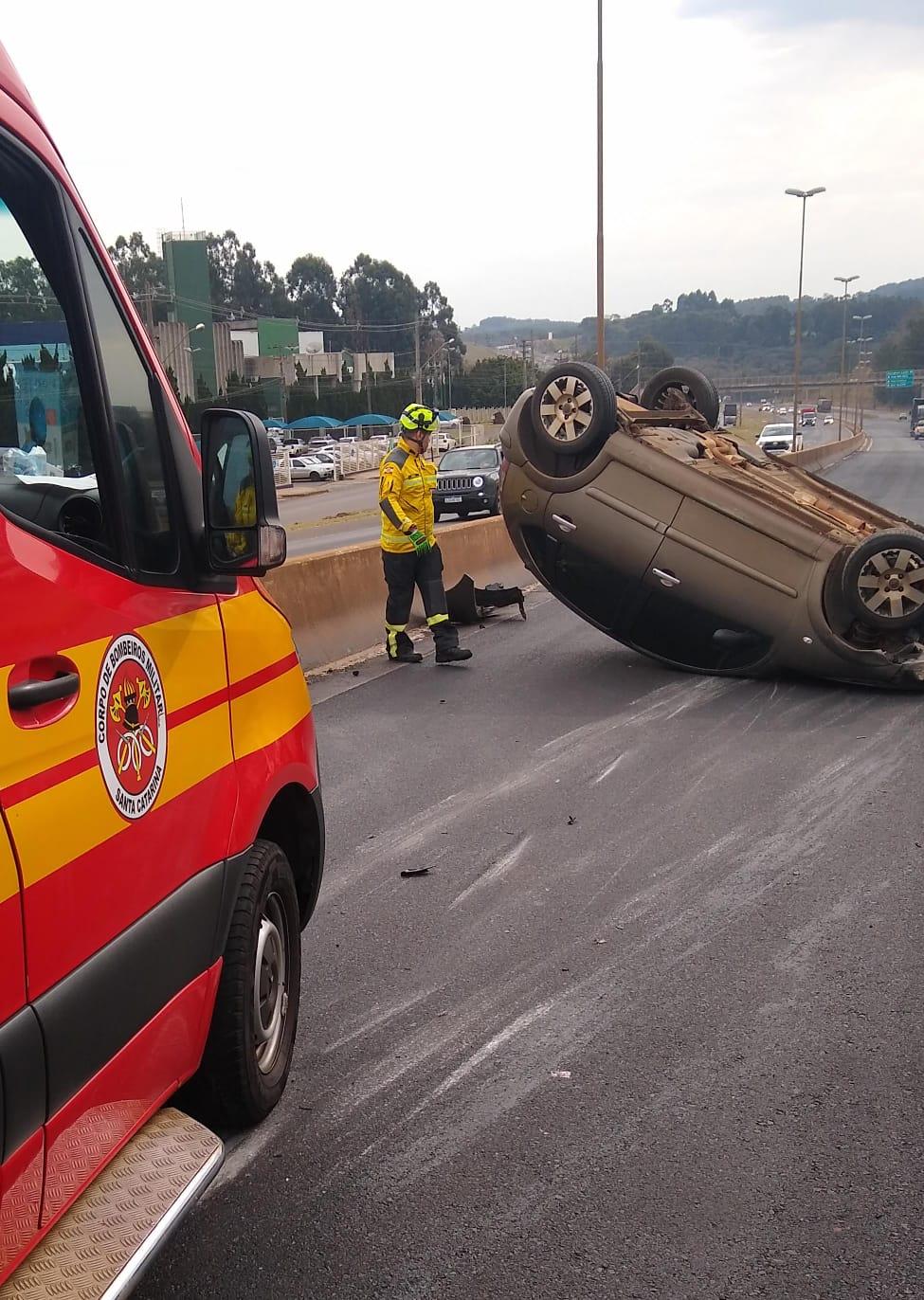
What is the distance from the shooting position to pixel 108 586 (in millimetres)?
2734

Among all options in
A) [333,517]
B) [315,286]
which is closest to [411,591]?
[333,517]

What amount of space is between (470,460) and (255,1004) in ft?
90.5

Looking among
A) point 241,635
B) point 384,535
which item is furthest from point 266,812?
point 384,535

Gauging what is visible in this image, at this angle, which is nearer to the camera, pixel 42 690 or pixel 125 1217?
pixel 42 690

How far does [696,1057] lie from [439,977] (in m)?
1.00

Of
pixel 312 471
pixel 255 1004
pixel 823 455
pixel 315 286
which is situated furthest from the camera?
pixel 315 286

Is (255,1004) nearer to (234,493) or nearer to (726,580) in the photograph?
(234,493)

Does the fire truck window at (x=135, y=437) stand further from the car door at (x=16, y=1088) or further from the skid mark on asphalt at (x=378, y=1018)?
the skid mark on asphalt at (x=378, y=1018)

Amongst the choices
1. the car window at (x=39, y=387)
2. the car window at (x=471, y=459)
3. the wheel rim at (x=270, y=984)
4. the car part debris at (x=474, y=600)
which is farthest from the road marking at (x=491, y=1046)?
the car window at (x=471, y=459)

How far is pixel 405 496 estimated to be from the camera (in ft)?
35.0

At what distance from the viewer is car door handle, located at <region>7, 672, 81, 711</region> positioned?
227 cm

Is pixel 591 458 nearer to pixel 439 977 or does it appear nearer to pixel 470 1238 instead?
pixel 439 977

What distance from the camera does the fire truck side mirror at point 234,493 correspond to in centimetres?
321

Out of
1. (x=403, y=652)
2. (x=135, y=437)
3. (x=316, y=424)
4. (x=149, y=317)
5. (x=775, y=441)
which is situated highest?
(x=149, y=317)
